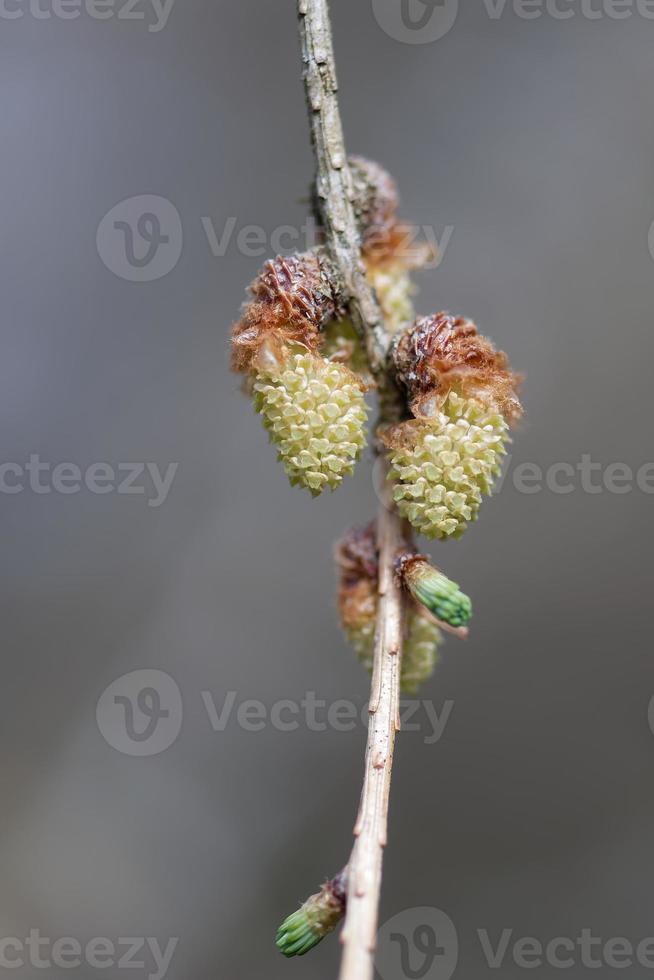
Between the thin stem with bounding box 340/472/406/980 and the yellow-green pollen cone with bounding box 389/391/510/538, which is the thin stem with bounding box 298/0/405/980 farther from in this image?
the yellow-green pollen cone with bounding box 389/391/510/538

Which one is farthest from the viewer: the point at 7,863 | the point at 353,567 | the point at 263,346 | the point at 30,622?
the point at 30,622

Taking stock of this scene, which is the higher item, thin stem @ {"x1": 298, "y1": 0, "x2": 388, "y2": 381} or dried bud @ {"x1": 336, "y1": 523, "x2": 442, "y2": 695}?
thin stem @ {"x1": 298, "y1": 0, "x2": 388, "y2": 381}

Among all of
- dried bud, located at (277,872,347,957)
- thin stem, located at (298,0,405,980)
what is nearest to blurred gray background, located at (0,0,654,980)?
thin stem, located at (298,0,405,980)

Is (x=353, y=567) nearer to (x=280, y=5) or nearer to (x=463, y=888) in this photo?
(x=463, y=888)

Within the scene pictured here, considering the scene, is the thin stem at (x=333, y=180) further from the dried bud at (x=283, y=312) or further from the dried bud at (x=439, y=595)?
the dried bud at (x=439, y=595)

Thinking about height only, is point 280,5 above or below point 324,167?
above

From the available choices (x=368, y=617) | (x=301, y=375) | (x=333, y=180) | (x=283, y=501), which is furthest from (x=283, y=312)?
(x=283, y=501)

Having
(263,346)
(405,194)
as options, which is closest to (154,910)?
(263,346)
